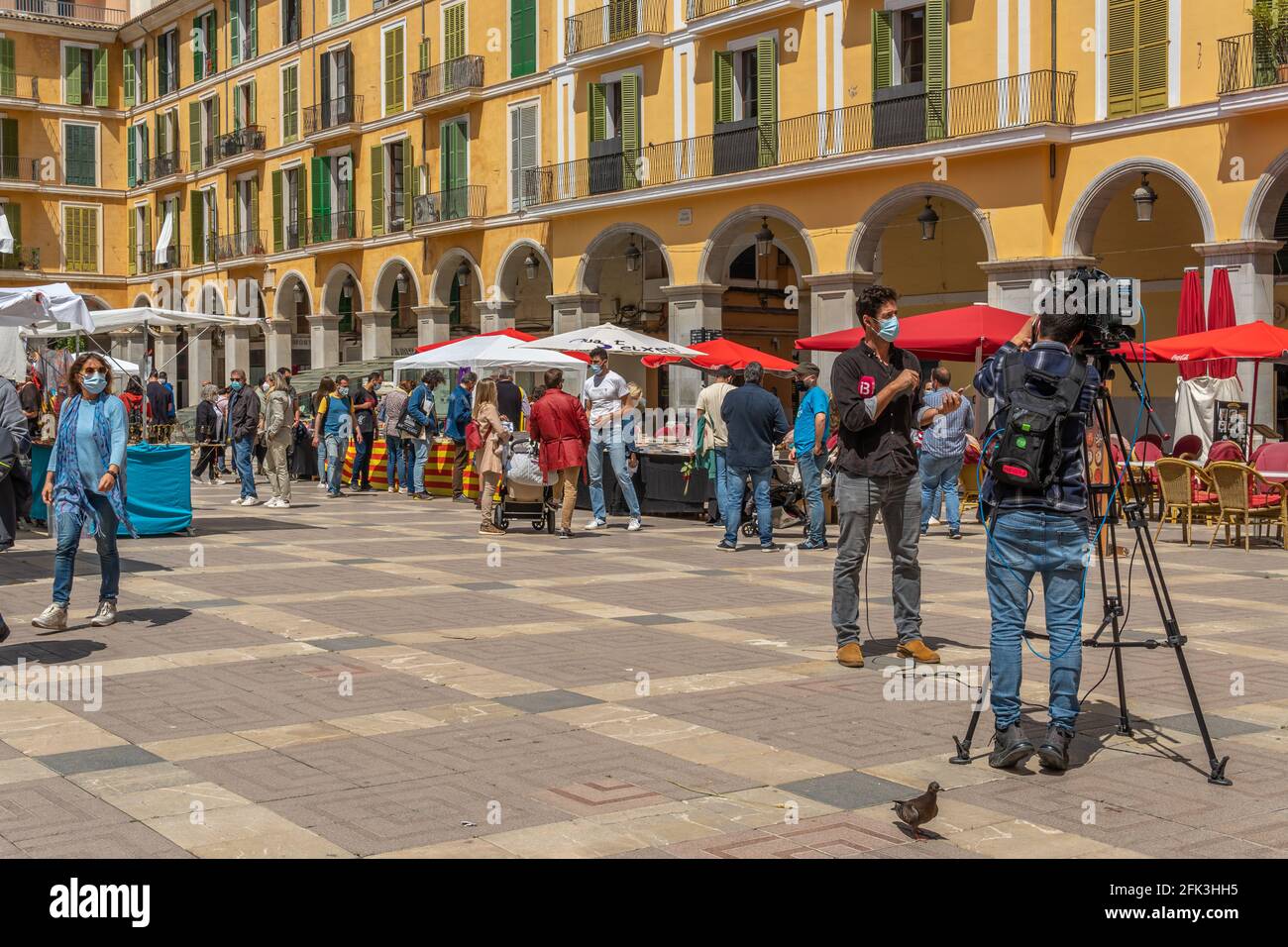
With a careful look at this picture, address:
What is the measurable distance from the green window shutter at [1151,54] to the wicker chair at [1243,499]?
9221mm

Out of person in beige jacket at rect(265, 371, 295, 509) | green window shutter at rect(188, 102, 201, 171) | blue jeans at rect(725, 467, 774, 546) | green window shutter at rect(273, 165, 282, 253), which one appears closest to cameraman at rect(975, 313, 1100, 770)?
blue jeans at rect(725, 467, 774, 546)

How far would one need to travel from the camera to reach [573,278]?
3416 centimetres

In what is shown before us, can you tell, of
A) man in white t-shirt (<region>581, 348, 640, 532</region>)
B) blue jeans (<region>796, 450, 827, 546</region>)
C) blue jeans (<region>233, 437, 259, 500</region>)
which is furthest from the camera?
blue jeans (<region>233, 437, 259, 500</region>)

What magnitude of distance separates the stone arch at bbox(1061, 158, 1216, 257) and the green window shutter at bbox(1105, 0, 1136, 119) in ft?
2.87

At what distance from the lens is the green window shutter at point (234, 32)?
47406 millimetres

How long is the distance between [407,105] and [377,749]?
35033mm

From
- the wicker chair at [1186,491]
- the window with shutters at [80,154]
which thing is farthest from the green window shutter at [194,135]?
the wicker chair at [1186,491]

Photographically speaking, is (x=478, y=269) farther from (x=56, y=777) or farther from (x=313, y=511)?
(x=56, y=777)

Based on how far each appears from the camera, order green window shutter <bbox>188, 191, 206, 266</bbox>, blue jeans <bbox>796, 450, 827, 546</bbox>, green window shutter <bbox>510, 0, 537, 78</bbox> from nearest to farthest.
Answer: blue jeans <bbox>796, 450, 827, 546</bbox> < green window shutter <bbox>510, 0, 537, 78</bbox> < green window shutter <bbox>188, 191, 206, 266</bbox>

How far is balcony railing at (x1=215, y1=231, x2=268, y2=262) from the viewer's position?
4650 centimetres

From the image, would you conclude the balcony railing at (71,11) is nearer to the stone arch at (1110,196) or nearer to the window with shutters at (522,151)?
the window with shutters at (522,151)

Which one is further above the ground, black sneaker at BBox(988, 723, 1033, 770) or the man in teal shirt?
the man in teal shirt

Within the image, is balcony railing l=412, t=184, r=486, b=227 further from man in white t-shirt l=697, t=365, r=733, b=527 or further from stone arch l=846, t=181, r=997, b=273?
man in white t-shirt l=697, t=365, r=733, b=527

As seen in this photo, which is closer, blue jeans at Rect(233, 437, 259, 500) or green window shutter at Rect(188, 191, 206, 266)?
blue jeans at Rect(233, 437, 259, 500)
